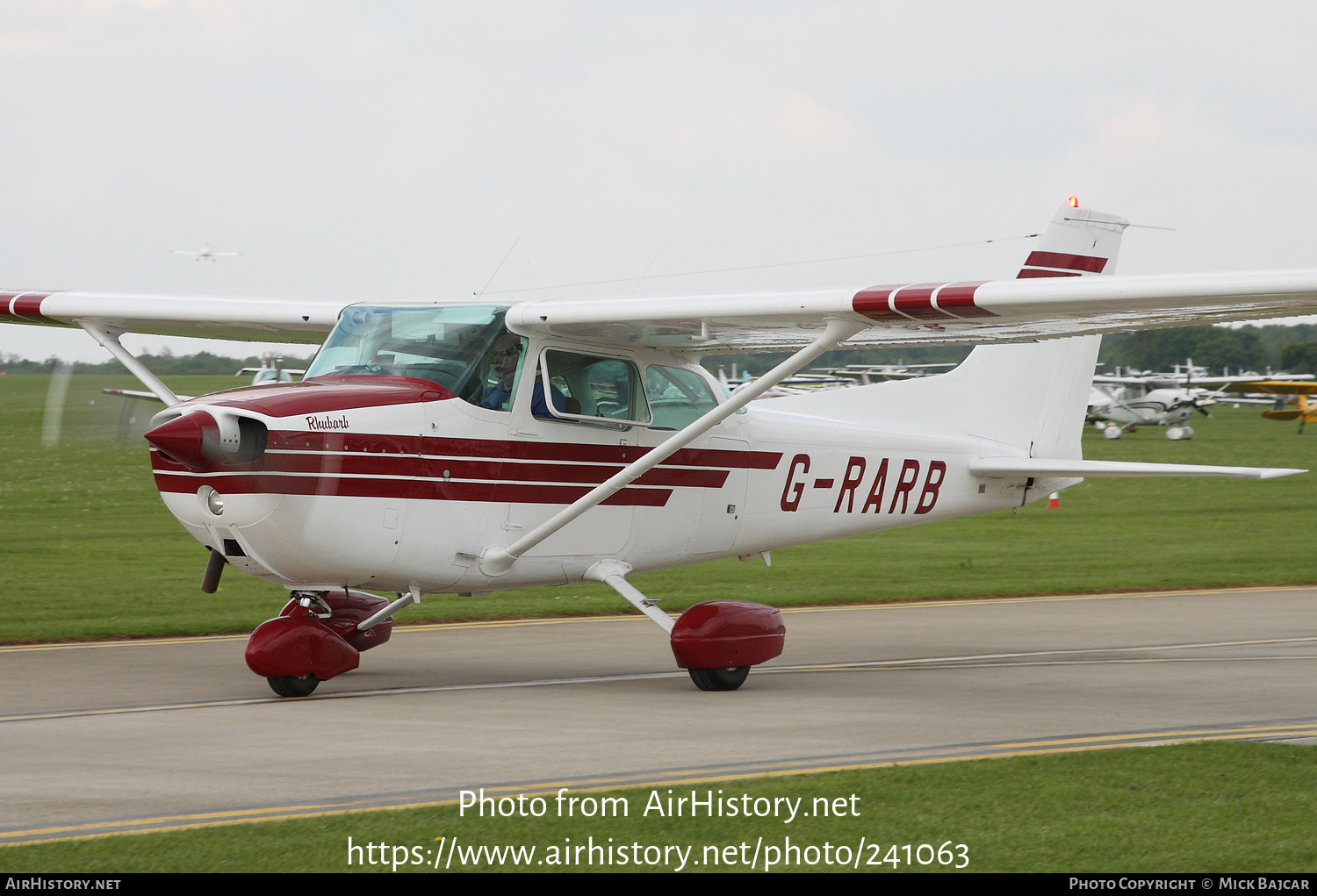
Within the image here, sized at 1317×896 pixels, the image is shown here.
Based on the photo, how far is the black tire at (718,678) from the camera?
1023 cm

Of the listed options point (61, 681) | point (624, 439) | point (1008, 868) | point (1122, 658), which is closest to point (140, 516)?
point (61, 681)

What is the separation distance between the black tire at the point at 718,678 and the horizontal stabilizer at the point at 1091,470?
11.9 feet

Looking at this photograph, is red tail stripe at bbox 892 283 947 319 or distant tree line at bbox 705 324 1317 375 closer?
red tail stripe at bbox 892 283 947 319

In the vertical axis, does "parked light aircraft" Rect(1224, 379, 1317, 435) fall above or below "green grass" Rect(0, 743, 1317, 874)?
below

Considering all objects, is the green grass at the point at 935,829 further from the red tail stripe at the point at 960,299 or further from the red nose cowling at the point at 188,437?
the red tail stripe at the point at 960,299

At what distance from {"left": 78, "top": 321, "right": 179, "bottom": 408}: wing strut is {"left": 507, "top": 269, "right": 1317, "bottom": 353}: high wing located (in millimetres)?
2939

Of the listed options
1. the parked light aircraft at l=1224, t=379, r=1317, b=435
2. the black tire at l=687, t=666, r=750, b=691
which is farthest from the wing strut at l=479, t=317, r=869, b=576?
the parked light aircraft at l=1224, t=379, r=1317, b=435

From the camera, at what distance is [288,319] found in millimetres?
11258

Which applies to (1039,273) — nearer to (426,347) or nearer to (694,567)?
(426,347)

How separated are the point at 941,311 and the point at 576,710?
3.52 metres

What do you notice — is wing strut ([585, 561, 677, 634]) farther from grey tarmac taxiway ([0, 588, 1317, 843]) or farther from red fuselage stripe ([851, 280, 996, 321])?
red fuselage stripe ([851, 280, 996, 321])

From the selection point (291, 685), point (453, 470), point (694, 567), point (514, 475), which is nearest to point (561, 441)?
point (514, 475)

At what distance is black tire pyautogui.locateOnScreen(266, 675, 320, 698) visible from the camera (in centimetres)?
977

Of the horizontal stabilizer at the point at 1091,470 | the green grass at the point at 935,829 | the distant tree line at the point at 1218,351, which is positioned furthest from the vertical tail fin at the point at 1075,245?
the distant tree line at the point at 1218,351
